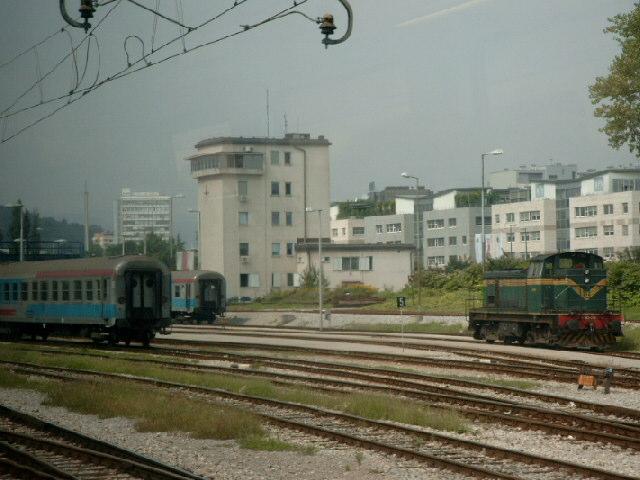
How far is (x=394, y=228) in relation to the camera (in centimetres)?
12950

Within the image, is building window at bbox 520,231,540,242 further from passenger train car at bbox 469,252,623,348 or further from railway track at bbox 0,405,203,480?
railway track at bbox 0,405,203,480

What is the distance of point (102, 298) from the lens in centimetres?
3425

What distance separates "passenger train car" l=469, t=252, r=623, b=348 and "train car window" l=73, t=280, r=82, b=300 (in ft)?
50.3

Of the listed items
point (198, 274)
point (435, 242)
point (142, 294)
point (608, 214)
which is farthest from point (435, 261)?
point (142, 294)

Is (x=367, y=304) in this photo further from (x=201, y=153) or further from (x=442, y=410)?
(x=442, y=410)

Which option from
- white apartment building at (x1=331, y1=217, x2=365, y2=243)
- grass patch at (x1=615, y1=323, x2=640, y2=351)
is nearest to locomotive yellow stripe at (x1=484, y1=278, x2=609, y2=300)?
grass patch at (x1=615, y1=323, x2=640, y2=351)

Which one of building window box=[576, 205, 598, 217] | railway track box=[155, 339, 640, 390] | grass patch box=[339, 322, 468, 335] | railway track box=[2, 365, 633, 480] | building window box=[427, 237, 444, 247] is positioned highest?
building window box=[576, 205, 598, 217]

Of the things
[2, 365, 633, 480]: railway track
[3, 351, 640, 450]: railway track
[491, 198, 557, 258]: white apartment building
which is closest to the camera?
[2, 365, 633, 480]: railway track

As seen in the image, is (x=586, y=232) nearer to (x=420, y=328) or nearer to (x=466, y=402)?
(x=420, y=328)

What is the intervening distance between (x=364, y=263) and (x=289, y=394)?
6373 cm

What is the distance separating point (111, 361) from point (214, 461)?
Result: 15347 mm

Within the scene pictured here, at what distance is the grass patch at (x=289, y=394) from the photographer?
16047 mm

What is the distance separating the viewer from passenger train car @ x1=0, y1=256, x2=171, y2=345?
34.0 meters

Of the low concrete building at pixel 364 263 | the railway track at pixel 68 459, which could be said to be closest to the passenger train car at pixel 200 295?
the low concrete building at pixel 364 263
